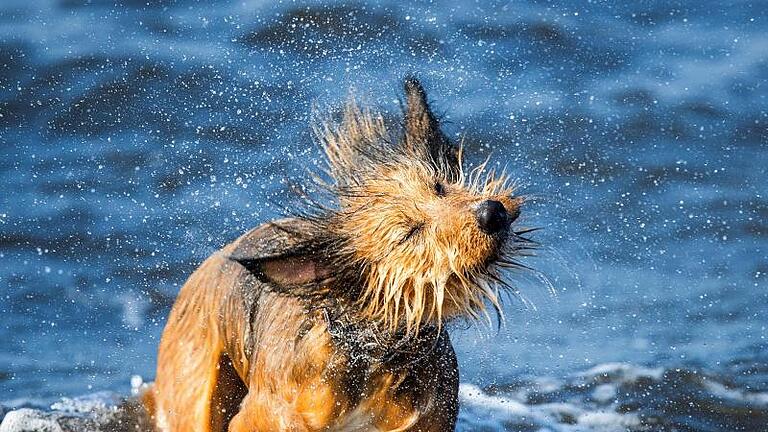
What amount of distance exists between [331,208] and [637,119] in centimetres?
502

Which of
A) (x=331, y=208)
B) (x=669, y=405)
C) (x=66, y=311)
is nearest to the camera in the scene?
(x=331, y=208)

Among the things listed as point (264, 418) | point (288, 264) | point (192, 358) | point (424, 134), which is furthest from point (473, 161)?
point (288, 264)

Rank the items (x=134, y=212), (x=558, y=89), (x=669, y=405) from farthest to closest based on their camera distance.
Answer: (x=558, y=89) < (x=134, y=212) < (x=669, y=405)

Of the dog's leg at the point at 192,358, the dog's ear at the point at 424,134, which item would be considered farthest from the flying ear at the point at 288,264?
the dog's leg at the point at 192,358

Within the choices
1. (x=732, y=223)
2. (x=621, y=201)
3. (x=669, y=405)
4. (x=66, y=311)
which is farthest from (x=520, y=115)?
(x=66, y=311)

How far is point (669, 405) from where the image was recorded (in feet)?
24.5

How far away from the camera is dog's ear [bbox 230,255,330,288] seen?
16.2ft

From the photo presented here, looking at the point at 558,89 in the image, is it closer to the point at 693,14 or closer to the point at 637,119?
the point at 637,119

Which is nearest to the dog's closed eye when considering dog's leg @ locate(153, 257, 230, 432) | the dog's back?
the dog's back

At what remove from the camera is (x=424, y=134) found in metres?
5.46

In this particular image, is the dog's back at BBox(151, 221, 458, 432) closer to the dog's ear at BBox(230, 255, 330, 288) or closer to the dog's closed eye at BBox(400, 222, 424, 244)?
the dog's ear at BBox(230, 255, 330, 288)

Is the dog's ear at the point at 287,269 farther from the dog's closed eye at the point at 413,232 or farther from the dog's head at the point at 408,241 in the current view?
the dog's closed eye at the point at 413,232

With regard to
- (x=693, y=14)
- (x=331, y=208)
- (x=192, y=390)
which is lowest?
(x=192, y=390)

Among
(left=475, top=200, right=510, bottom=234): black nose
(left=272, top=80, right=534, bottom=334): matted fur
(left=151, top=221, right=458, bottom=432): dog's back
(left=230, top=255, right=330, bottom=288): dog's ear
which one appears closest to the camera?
(left=475, top=200, right=510, bottom=234): black nose
